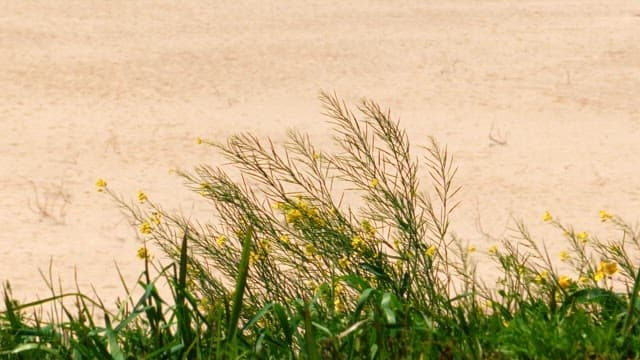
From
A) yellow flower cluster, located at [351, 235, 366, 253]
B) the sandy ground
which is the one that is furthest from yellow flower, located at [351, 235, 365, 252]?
the sandy ground

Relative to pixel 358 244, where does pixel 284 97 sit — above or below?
above

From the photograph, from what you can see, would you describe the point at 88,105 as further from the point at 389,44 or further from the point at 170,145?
the point at 389,44

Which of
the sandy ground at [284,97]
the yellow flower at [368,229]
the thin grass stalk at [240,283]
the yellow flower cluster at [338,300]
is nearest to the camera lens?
the thin grass stalk at [240,283]

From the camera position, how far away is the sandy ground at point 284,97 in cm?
747

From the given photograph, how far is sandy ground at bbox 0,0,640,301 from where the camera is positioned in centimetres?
747

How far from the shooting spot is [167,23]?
1221 cm

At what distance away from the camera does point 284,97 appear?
10.0 metres

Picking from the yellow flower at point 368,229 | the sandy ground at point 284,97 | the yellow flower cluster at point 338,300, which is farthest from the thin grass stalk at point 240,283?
the sandy ground at point 284,97

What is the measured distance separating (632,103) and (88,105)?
4611mm

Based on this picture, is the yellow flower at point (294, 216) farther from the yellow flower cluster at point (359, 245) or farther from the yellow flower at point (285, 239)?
the yellow flower cluster at point (359, 245)

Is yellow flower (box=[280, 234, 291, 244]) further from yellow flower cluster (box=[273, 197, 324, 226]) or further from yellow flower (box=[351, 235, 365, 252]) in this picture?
yellow flower (box=[351, 235, 365, 252])

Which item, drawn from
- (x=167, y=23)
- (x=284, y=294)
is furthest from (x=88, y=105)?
(x=284, y=294)

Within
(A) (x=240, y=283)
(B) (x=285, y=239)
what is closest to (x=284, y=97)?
(B) (x=285, y=239)

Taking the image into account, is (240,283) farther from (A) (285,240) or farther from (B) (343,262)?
(A) (285,240)
